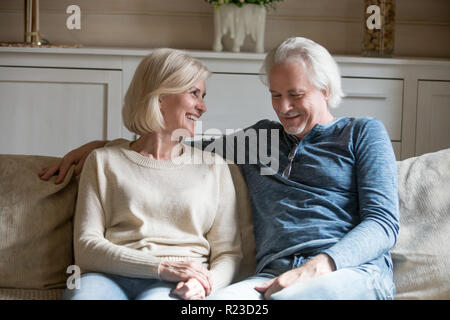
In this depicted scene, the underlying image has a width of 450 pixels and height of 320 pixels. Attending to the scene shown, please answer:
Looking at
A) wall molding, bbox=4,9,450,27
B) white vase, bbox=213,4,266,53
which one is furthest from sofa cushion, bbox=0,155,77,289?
wall molding, bbox=4,9,450,27

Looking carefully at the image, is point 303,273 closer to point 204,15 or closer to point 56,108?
point 56,108

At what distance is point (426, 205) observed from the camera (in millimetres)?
1712

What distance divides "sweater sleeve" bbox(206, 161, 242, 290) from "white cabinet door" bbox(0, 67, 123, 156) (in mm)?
1054

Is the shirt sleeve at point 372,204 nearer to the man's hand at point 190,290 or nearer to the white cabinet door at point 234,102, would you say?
the man's hand at point 190,290

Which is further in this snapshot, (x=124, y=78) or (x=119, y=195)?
(x=124, y=78)

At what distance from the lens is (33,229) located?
1737 mm

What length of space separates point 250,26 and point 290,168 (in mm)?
1224

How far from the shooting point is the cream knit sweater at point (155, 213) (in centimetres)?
160

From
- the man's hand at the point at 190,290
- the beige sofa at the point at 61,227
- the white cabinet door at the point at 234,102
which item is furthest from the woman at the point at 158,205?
the white cabinet door at the point at 234,102

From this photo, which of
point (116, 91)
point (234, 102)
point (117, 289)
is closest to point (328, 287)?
point (117, 289)

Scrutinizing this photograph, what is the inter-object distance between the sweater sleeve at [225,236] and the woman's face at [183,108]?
0.14 meters
